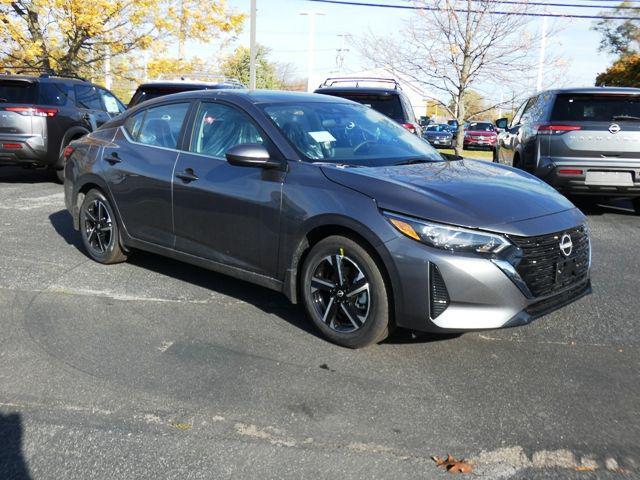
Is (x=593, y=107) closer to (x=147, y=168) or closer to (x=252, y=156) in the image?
(x=252, y=156)

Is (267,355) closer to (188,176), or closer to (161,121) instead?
(188,176)

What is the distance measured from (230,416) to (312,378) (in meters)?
0.61

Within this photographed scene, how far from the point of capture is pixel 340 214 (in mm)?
3912

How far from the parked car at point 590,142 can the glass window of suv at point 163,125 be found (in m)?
5.12

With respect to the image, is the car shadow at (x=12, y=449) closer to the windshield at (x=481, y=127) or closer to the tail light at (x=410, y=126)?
the tail light at (x=410, y=126)

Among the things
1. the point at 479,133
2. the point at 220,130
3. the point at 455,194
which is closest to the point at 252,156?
the point at 220,130

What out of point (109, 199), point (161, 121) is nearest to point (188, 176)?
A: point (161, 121)

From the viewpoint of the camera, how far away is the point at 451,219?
11.9ft

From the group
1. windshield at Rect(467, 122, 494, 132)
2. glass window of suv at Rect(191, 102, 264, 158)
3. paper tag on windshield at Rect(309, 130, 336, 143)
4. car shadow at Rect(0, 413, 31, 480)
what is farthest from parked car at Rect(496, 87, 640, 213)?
windshield at Rect(467, 122, 494, 132)

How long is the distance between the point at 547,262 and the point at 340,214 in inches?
49.7

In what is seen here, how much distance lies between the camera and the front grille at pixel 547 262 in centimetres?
367

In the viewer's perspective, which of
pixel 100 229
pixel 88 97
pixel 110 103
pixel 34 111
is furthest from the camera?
pixel 110 103

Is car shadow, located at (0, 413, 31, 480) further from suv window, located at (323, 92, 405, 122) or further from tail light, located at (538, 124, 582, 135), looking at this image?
suv window, located at (323, 92, 405, 122)

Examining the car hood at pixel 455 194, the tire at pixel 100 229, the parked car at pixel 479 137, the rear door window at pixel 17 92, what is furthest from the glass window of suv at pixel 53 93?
the parked car at pixel 479 137
